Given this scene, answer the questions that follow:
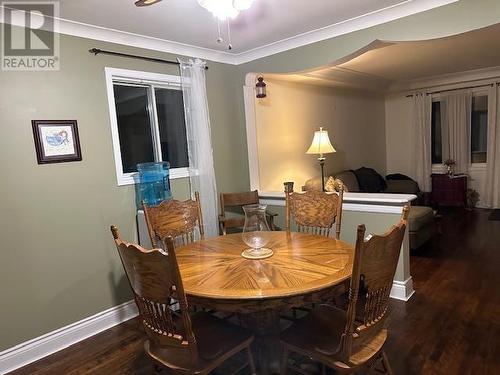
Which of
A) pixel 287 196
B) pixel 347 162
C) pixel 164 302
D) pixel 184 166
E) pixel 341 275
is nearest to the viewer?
pixel 164 302

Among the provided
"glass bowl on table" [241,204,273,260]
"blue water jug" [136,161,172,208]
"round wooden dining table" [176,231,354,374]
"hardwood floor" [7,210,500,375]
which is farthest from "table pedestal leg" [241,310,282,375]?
"blue water jug" [136,161,172,208]

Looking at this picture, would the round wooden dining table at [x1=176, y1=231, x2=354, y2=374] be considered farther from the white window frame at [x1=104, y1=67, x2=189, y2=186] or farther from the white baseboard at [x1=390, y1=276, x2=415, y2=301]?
the white baseboard at [x1=390, y1=276, x2=415, y2=301]

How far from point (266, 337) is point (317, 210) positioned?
96 cm

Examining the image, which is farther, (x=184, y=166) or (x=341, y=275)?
(x=184, y=166)

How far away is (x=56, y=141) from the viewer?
8.06ft

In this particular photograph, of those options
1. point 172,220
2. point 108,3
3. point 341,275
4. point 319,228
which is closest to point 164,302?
point 341,275

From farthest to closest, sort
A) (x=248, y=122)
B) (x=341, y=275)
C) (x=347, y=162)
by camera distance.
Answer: (x=347, y=162) < (x=248, y=122) < (x=341, y=275)

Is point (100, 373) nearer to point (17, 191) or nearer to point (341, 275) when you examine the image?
point (17, 191)

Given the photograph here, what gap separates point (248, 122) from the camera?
12.2 ft

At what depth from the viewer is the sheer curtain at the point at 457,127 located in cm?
614

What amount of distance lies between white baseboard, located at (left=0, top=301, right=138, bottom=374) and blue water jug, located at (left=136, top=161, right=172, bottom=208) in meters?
0.90

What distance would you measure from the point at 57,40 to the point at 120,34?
19.5 inches

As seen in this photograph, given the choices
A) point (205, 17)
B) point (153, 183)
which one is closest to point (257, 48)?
point (205, 17)

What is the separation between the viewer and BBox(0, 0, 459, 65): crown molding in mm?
2479
